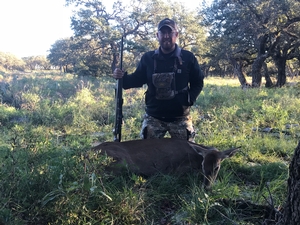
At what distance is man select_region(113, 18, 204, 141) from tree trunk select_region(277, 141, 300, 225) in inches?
95.6

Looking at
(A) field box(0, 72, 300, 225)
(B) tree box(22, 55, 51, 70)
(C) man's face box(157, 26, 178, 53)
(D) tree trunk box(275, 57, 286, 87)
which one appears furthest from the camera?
(B) tree box(22, 55, 51, 70)

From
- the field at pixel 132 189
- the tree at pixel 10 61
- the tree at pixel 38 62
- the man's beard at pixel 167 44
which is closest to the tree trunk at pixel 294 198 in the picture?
the field at pixel 132 189

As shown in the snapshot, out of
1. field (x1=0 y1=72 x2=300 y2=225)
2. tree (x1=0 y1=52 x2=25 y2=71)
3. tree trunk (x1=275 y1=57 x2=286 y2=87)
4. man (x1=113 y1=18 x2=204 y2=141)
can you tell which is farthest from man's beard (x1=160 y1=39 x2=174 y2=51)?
tree (x1=0 y1=52 x2=25 y2=71)

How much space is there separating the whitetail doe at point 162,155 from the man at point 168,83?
50 centimetres

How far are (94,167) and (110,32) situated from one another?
22.9m

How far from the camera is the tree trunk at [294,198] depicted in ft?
6.84

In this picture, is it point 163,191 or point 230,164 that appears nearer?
point 163,191

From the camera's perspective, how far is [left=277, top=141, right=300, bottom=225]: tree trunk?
2.08 meters

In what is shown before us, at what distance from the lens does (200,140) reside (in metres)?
5.47

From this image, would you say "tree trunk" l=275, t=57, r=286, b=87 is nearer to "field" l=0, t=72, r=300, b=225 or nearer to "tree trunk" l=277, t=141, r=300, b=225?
"field" l=0, t=72, r=300, b=225

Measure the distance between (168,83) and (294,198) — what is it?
2.57 m

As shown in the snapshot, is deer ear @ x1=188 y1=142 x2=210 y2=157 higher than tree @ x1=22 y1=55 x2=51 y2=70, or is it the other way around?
tree @ x1=22 y1=55 x2=51 y2=70

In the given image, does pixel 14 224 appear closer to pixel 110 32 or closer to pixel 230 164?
pixel 230 164

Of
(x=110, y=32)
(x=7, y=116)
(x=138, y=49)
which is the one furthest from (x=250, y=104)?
(x=110, y=32)
